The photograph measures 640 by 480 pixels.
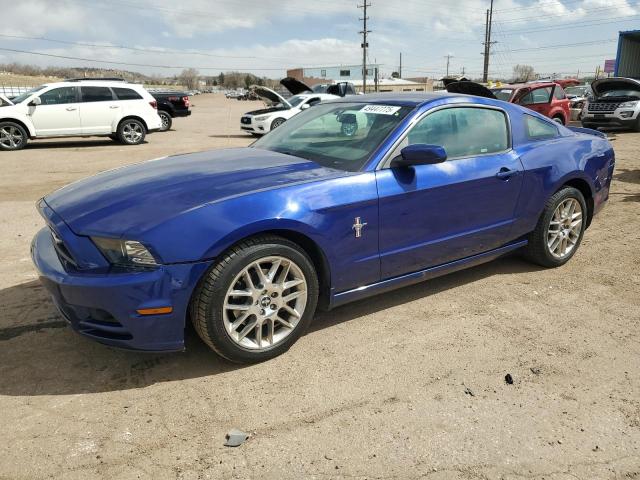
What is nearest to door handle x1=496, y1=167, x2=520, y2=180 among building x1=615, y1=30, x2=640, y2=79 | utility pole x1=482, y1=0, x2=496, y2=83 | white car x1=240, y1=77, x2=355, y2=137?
white car x1=240, y1=77, x2=355, y2=137

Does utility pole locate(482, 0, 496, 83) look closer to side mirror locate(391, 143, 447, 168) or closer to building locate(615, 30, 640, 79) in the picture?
building locate(615, 30, 640, 79)

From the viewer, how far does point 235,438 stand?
2385mm

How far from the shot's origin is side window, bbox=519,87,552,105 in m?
14.0

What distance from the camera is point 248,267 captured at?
2842 mm

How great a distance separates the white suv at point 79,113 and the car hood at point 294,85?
453 cm

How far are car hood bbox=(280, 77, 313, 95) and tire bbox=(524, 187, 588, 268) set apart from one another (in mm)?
13605

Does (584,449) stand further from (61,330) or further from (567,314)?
(61,330)

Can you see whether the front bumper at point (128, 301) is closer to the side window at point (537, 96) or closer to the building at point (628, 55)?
the side window at point (537, 96)

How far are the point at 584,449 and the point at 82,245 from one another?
8.74ft

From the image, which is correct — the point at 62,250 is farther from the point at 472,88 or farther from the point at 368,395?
the point at 472,88

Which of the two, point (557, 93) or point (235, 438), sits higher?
point (557, 93)

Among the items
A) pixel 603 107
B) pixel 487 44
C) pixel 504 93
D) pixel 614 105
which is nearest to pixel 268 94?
pixel 504 93

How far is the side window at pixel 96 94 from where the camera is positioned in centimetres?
1393

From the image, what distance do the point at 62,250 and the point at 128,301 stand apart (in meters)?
0.62
